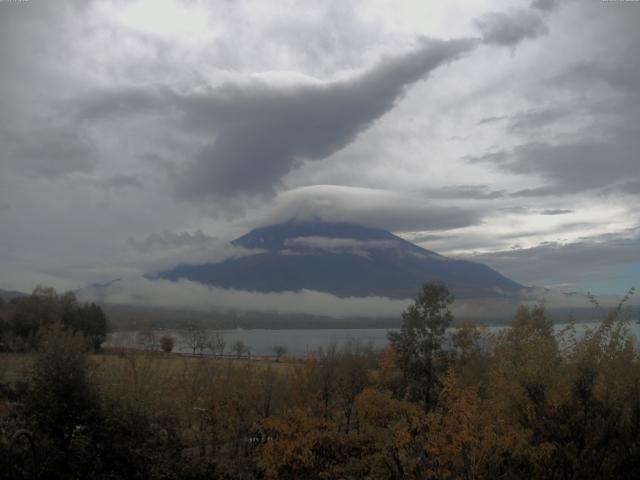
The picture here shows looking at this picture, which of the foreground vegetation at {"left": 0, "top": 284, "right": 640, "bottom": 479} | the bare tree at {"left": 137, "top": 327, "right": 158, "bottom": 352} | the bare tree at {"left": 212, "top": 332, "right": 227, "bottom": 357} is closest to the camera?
the foreground vegetation at {"left": 0, "top": 284, "right": 640, "bottom": 479}

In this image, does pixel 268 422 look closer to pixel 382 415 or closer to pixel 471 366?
pixel 382 415

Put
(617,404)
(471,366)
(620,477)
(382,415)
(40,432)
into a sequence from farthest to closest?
(471,366) → (382,415) → (40,432) → (617,404) → (620,477)

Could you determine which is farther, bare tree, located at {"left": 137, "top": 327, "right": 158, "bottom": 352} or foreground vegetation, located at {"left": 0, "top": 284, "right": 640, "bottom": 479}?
bare tree, located at {"left": 137, "top": 327, "right": 158, "bottom": 352}

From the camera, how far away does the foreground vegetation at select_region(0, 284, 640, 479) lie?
49.1ft

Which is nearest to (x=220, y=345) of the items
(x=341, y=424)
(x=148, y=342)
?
(x=148, y=342)

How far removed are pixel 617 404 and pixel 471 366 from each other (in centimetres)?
1177

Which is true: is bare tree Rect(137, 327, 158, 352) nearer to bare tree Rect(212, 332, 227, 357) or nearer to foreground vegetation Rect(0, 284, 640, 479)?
bare tree Rect(212, 332, 227, 357)

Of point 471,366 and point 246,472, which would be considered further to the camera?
point 471,366

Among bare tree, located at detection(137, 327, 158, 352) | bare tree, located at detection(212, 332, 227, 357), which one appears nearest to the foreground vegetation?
bare tree, located at detection(137, 327, 158, 352)

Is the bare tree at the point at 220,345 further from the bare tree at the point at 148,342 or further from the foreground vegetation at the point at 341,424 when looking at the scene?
the foreground vegetation at the point at 341,424

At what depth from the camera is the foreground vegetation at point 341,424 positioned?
15.0 m

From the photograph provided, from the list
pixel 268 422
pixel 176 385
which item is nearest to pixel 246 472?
pixel 268 422

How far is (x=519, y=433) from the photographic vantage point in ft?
48.0

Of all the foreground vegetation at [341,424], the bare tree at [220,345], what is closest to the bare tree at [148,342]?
the bare tree at [220,345]
